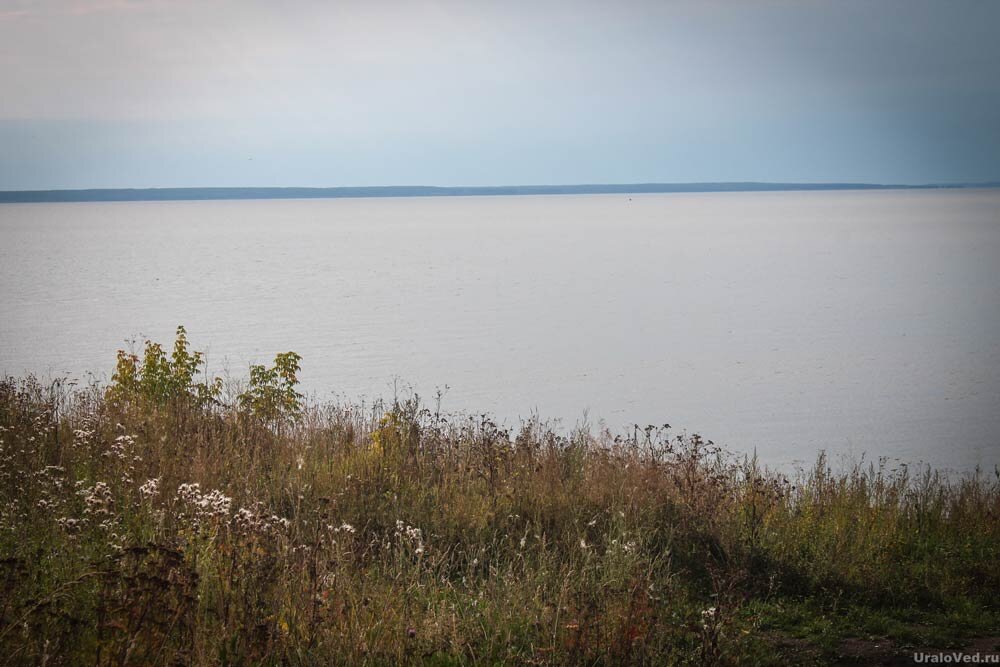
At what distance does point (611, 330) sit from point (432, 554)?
28278 millimetres

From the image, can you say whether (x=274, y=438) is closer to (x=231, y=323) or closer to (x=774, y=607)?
(x=774, y=607)

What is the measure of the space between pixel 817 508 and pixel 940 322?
3108 cm

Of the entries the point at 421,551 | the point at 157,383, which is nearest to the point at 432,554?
the point at 421,551

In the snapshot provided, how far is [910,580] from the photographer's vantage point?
760cm

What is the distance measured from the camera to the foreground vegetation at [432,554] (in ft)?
18.0

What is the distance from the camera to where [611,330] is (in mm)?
35438

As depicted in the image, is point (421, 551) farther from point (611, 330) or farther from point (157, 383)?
point (611, 330)

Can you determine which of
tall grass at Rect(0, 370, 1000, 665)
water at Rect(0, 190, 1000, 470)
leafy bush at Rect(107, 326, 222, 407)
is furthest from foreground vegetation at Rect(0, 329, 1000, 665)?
water at Rect(0, 190, 1000, 470)

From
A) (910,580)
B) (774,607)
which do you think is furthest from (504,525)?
(910,580)

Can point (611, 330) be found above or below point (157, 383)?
below

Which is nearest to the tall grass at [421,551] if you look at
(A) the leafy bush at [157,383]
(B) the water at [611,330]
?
(A) the leafy bush at [157,383]

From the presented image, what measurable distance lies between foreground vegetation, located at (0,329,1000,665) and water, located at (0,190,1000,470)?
9.31 meters

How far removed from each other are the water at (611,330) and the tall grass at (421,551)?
9.23 metres

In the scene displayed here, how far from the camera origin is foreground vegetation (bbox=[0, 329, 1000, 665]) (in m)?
5.50
